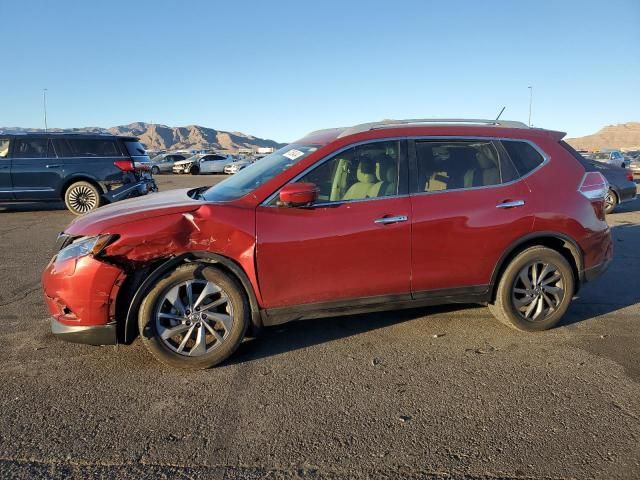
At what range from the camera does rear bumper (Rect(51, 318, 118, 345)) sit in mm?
3398

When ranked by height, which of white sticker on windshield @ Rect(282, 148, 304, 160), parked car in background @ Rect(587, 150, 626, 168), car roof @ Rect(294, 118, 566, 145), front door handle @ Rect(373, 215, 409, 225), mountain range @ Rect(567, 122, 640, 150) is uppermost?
mountain range @ Rect(567, 122, 640, 150)

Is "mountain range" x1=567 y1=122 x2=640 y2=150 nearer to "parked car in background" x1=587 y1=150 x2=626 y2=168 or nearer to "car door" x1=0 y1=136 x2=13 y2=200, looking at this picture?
"parked car in background" x1=587 y1=150 x2=626 y2=168

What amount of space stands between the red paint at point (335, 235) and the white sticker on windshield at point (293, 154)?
0.18 m

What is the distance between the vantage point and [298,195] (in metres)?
3.54

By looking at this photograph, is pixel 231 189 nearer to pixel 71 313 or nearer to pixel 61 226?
pixel 71 313

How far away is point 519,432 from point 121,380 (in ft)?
8.61

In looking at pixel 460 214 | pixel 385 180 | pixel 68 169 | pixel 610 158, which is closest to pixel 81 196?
pixel 68 169

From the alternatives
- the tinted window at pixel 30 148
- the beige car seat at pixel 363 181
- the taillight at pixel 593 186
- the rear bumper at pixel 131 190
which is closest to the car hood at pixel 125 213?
the beige car seat at pixel 363 181

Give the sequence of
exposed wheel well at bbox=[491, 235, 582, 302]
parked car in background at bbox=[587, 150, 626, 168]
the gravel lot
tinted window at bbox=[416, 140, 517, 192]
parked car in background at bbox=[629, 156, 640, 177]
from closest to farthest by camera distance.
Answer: the gravel lot
tinted window at bbox=[416, 140, 517, 192]
exposed wheel well at bbox=[491, 235, 582, 302]
parked car in background at bbox=[587, 150, 626, 168]
parked car in background at bbox=[629, 156, 640, 177]

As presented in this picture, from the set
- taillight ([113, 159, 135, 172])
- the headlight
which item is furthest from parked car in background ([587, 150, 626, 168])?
Result: the headlight

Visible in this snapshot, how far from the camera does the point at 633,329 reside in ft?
14.1

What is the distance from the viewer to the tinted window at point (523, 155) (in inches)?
167

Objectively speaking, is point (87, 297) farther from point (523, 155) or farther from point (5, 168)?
point (5, 168)

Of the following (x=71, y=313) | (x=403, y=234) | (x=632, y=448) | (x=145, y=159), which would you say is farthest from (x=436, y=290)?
(x=145, y=159)
